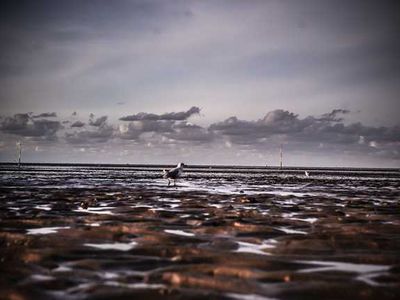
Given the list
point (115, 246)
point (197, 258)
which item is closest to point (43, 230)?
point (115, 246)

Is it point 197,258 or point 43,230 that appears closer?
point 197,258

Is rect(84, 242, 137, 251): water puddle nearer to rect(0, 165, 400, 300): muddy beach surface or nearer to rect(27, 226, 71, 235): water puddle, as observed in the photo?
rect(0, 165, 400, 300): muddy beach surface

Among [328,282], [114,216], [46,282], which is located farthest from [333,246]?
[114,216]

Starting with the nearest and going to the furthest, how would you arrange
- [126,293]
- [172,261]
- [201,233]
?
[126,293]
[172,261]
[201,233]

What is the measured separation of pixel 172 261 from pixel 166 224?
4289 mm

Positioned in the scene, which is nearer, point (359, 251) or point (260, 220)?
point (359, 251)

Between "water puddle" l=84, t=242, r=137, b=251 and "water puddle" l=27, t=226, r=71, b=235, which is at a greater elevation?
"water puddle" l=84, t=242, r=137, b=251

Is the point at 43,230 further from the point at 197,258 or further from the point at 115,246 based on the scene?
the point at 197,258

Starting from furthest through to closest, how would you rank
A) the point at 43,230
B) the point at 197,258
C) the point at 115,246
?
the point at 43,230 < the point at 115,246 < the point at 197,258

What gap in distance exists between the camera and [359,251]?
731 cm

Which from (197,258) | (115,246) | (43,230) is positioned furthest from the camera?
(43,230)

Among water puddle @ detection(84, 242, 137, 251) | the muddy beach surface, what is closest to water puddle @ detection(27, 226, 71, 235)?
the muddy beach surface

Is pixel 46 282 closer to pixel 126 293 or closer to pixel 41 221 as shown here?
pixel 126 293

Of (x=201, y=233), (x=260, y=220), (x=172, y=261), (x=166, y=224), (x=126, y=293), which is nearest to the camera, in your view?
(x=126, y=293)
